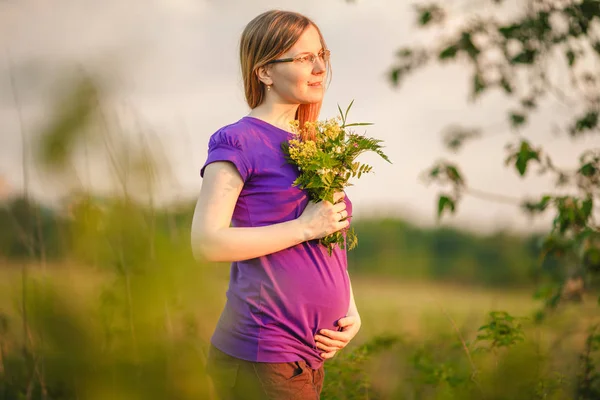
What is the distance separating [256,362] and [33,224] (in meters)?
0.65

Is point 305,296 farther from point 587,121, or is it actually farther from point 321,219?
point 587,121

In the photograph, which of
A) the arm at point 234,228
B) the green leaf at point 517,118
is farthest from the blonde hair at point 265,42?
the green leaf at point 517,118

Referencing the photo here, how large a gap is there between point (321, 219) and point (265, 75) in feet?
1.56

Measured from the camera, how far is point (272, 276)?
163cm

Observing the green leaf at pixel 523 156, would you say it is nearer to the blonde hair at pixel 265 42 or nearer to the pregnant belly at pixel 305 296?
the blonde hair at pixel 265 42

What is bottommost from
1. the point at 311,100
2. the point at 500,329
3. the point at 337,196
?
the point at 500,329

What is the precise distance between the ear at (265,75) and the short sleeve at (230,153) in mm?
235

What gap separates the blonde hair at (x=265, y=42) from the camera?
5.71 feet

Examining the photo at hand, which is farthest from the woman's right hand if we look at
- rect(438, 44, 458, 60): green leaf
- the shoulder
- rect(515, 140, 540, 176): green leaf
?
rect(438, 44, 458, 60): green leaf

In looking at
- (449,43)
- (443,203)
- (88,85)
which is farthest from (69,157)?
(449,43)

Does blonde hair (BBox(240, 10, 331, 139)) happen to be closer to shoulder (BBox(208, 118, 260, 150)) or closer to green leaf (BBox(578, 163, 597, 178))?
shoulder (BBox(208, 118, 260, 150))

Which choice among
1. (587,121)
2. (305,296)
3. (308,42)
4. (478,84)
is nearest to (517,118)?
(478,84)

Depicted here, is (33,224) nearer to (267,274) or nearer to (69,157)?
(267,274)

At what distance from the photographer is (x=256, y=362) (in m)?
1.56
